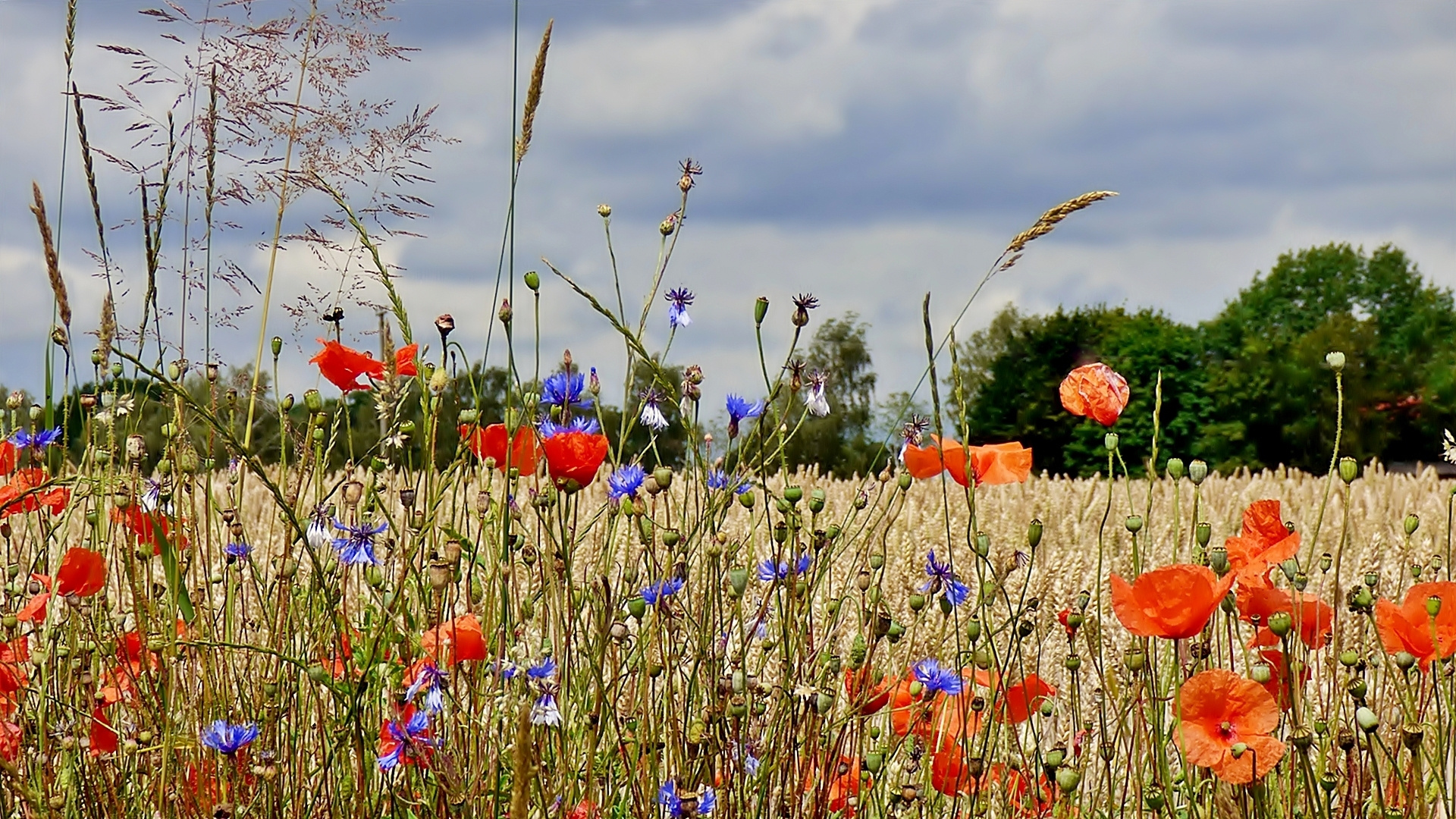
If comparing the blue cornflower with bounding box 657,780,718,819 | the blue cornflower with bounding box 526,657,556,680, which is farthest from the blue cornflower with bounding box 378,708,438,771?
the blue cornflower with bounding box 657,780,718,819

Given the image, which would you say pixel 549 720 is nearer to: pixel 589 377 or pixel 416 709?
pixel 416 709

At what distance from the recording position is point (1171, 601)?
5.27 ft

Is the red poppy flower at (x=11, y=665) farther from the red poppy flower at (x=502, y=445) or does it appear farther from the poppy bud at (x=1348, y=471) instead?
the poppy bud at (x=1348, y=471)

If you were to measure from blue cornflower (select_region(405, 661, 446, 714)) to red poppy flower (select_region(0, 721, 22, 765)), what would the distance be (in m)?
0.70

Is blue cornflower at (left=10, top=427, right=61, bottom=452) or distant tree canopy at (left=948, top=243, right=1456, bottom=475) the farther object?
distant tree canopy at (left=948, top=243, right=1456, bottom=475)

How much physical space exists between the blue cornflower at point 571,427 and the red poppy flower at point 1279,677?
1.04m

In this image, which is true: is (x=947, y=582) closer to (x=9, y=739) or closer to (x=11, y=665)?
(x=9, y=739)

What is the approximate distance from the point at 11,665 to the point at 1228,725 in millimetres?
1978

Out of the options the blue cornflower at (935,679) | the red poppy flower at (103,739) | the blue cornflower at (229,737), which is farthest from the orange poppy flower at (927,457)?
the red poppy flower at (103,739)

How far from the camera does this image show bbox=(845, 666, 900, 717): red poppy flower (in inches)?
80.9

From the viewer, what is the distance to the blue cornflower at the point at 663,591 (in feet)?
6.20

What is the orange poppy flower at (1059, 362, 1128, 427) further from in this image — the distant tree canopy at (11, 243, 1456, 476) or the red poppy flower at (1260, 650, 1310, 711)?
the distant tree canopy at (11, 243, 1456, 476)

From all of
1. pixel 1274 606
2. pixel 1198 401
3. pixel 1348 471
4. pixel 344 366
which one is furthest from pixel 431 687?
pixel 1198 401

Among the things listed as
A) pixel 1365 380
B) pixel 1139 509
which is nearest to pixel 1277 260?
pixel 1365 380
